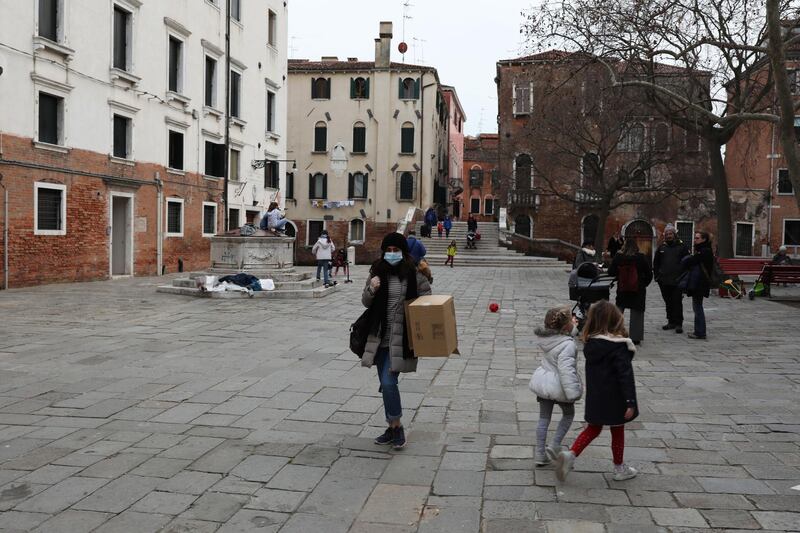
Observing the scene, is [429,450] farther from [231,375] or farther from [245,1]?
[245,1]

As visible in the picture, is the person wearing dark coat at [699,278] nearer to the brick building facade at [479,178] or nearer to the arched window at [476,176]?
the brick building facade at [479,178]

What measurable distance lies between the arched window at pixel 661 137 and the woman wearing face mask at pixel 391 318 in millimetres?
27684

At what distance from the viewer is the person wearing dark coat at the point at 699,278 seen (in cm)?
1134

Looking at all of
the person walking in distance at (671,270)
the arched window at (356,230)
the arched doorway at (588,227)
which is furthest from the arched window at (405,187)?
the person walking in distance at (671,270)

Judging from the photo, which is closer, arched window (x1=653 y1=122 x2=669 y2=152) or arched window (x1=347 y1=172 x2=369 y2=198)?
arched window (x1=653 y1=122 x2=669 y2=152)

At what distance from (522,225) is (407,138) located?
28.1 feet

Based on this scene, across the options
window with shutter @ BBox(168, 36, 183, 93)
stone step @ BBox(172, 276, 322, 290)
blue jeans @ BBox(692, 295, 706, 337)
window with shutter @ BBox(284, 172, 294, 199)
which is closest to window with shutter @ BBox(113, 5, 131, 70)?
window with shutter @ BBox(168, 36, 183, 93)

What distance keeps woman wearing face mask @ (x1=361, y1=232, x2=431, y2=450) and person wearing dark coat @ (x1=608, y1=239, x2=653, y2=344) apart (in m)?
5.82

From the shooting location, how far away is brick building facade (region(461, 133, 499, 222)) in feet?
243

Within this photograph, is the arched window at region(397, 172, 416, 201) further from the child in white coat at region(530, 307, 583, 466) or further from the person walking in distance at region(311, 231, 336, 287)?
the child in white coat at region(530, 307, 583, 466)

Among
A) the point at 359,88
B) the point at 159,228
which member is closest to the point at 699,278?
the point at 159,228

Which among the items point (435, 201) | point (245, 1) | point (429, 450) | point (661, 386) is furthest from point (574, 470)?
point (435, 201)

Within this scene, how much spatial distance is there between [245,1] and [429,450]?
2850 cm

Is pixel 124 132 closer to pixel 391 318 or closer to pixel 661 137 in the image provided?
pixel 391 318
